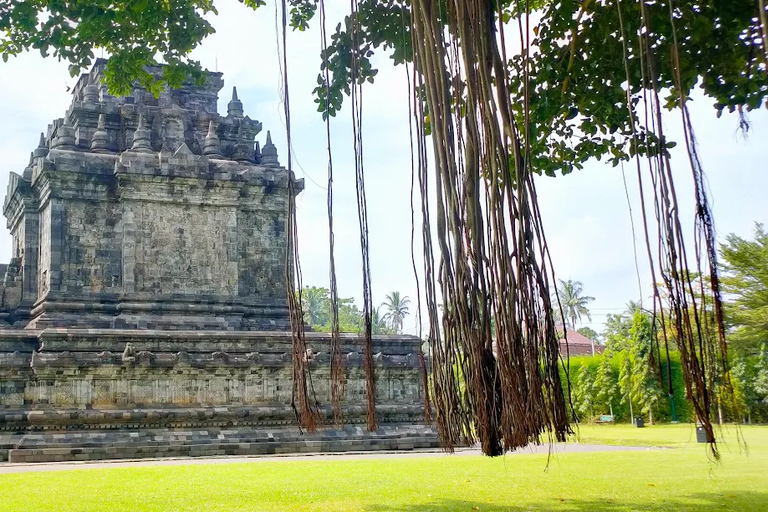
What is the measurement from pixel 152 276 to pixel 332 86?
14145 mm

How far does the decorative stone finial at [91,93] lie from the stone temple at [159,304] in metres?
0.06

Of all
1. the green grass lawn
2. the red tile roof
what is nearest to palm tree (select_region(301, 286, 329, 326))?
the red tile roof

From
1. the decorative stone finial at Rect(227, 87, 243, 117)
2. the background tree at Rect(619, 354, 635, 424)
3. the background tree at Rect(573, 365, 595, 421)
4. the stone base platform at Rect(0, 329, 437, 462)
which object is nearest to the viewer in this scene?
the stone base platform at Rect(0, 329, 437, 462)

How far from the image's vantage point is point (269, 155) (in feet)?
74.0

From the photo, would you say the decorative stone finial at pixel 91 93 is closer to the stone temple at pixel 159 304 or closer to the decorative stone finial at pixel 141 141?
the stone temple at pixel 159 304

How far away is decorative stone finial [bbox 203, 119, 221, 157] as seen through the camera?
21.5m

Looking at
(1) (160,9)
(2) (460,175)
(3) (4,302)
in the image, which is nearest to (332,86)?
(1) (160,9)

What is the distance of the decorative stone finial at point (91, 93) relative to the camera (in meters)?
21.5

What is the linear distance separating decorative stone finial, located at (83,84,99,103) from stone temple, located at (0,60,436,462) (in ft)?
0.20

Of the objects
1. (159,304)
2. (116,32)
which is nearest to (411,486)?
(116,32)

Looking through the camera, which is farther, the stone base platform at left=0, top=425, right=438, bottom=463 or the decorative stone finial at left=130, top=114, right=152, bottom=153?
the decorative stone finial at left=130, top=114, right=152, bottom=153

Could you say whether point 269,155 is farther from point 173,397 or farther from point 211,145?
point 173,397

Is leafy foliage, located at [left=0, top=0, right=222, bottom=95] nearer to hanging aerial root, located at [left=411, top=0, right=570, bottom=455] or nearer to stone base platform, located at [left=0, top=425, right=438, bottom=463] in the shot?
hanging aerial root, located at [left=411, top=0, right=570, bottom=455]

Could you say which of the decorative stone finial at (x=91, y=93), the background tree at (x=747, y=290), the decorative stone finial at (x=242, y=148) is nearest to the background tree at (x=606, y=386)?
the background tree at (x=747, y=290)
